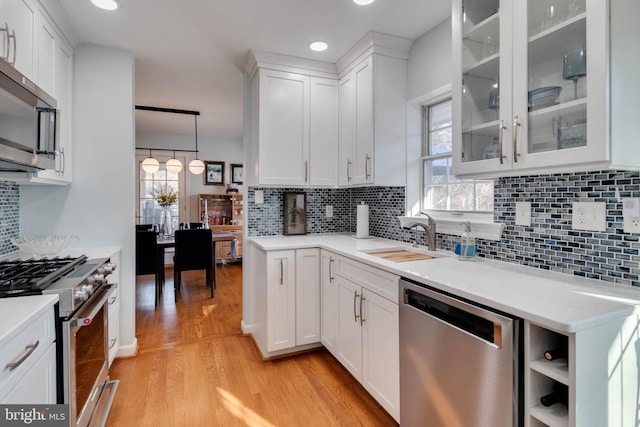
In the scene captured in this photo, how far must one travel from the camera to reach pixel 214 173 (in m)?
6.61

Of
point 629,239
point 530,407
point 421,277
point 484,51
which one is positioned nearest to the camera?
point 530,407

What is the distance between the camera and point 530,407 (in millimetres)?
1091

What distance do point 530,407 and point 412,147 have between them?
1949 millimetres

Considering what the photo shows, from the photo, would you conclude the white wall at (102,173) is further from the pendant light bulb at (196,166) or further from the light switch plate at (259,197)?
the pendant light bulb at (196,166)

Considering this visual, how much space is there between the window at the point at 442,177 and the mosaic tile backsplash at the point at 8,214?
2984 mm

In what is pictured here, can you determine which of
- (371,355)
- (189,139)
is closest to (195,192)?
(189,139)

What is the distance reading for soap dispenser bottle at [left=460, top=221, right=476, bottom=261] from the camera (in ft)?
6.21

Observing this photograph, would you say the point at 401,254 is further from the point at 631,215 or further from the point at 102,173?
the point at 102,173

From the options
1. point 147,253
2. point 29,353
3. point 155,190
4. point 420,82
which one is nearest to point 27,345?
point 29,353

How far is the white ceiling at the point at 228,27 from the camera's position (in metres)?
2.12

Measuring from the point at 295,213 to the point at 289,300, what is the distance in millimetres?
896

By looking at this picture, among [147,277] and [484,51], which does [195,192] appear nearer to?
[147,277]

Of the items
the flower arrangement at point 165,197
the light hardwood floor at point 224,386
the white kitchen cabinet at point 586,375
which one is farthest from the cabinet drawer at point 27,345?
the flower arrangement at point 165,197

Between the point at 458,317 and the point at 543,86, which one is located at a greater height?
the point at 543,86
